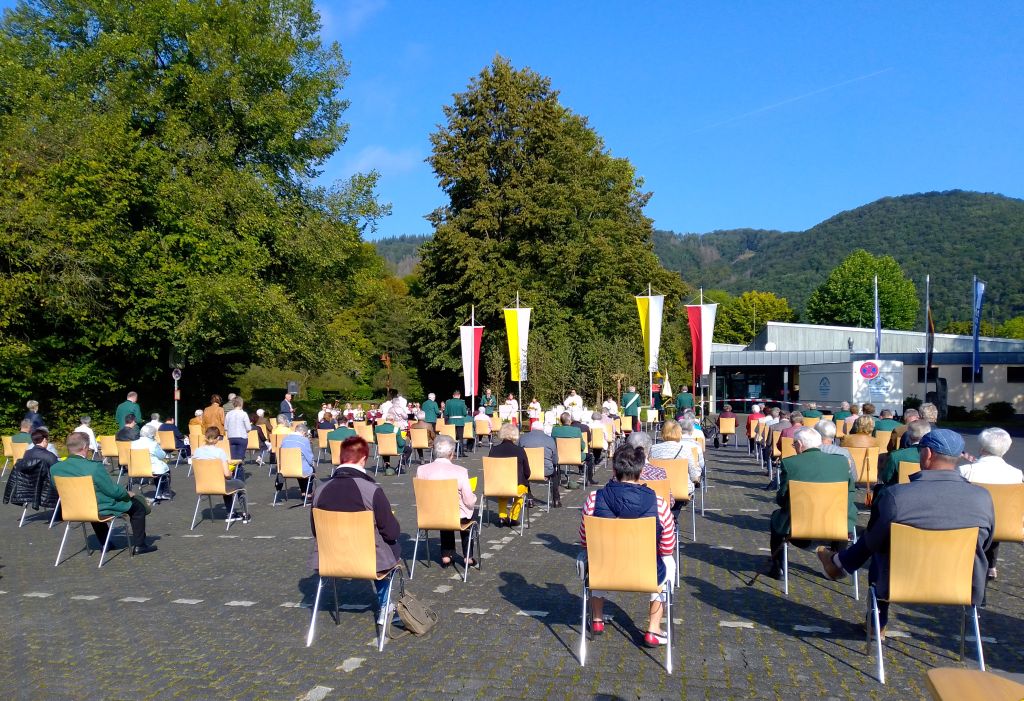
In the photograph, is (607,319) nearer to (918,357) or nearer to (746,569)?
(918,357)

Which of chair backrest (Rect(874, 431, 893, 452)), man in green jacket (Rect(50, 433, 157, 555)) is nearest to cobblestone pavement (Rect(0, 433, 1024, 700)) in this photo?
man in green jacket (Rect(50, 433, 157, 555))

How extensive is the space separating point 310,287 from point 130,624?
27.9 metres

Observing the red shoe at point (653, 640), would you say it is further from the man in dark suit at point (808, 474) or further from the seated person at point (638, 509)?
the man in dark suit at point (808, 474)

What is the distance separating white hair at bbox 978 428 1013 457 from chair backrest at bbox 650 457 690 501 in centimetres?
292

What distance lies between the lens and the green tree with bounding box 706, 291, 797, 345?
101062mm

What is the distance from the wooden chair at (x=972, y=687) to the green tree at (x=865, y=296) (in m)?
87.8

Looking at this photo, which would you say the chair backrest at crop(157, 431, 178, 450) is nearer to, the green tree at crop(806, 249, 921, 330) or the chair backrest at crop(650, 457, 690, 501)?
the chair backrest at crop(650, 457, 690, 501)

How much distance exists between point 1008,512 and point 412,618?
200 inches

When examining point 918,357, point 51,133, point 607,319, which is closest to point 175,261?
point 51,133

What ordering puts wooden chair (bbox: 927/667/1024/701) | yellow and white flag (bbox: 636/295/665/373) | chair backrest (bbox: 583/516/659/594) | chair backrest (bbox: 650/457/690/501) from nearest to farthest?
wooden chair (bbox: 927/667/1024/701)
chair backrest (bbox: 583/516/659/594)
chair backrest (bbox: 650/457/690/501)
yellow and white flag (bbox: 636/295/665/373)

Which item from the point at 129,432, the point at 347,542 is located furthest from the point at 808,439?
the point at 129,432

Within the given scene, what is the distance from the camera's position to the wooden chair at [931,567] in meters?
5.20

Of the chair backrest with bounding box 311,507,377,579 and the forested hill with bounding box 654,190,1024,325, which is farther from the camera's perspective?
the forested hill with bounding box 654,190,1024,325

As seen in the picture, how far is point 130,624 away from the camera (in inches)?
258
